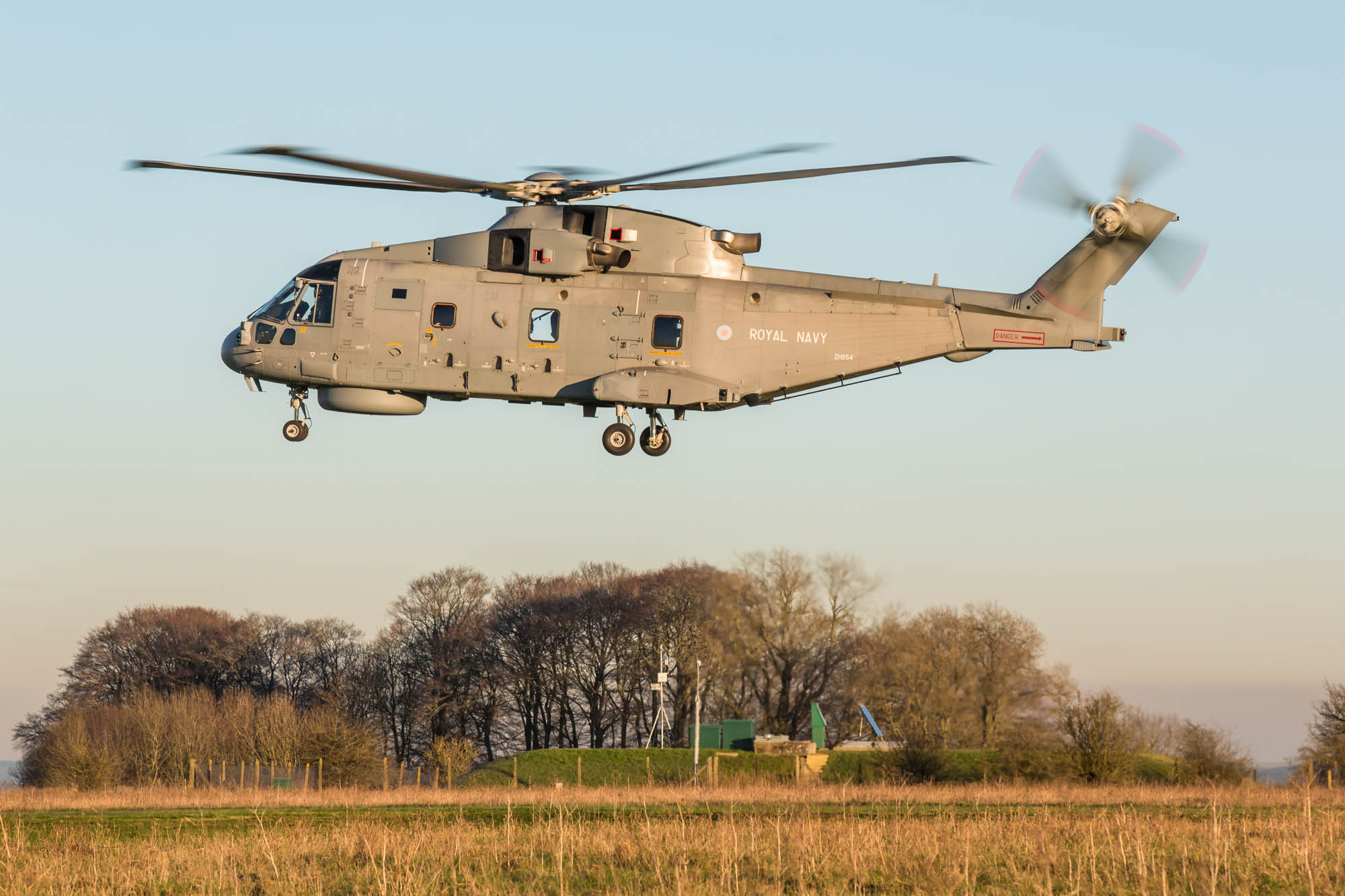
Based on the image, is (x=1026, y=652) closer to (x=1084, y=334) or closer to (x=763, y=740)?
(x=763, y=740)

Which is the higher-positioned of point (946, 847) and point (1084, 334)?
point (1084, 334)

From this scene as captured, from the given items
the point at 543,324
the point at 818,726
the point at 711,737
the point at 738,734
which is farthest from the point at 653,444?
the point at 818,726

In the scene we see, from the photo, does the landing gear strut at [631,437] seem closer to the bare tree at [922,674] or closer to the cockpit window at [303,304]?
the cockpit window at [303,304]

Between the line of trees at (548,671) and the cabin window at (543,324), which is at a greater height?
the cabin window at (543,324)

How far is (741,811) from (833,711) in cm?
5578

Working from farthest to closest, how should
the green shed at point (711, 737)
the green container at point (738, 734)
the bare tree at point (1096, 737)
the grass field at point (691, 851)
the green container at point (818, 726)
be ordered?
the green container at point (818, 726), the green shed at point (711, 737), the green container at point (738, 734), the bare tree at point (1096, 737), the grass field at point (691, 851)

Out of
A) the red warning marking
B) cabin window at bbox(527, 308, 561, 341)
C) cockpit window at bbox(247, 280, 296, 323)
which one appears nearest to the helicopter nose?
cockpit window at bbox(247, 280, 296, 323)

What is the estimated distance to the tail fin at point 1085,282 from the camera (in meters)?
29.9

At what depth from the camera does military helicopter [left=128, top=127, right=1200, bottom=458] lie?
1148 inches

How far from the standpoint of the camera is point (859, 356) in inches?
1158

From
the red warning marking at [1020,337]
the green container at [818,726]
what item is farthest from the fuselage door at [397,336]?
the green container at [818,726]

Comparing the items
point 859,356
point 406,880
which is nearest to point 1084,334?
point 859,356

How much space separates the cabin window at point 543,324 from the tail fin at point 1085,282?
377 inches

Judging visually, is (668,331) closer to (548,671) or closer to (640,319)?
(640,319)
